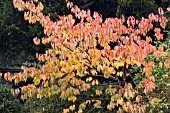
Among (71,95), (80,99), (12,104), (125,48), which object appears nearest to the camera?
(125,48)

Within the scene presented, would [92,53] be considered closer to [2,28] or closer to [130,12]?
[130,12]

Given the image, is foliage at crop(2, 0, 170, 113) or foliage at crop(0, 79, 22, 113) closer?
foliage at crop(2, 0, 170, 113)

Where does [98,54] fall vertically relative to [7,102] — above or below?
above

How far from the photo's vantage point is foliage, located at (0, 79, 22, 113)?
8164 millimetres

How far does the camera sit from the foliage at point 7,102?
8.16m

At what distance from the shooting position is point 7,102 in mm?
8203

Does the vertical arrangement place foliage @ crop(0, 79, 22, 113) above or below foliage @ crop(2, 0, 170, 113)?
below

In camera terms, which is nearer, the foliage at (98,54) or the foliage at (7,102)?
the foliage at (98,54)

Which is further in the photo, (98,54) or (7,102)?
(7,102)

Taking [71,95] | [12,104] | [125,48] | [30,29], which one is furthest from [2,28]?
[125,48]

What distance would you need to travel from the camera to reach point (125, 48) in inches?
197

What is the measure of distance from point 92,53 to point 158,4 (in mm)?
4856

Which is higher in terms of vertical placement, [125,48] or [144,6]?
[144,6]

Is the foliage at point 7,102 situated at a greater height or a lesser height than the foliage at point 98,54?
lesser
